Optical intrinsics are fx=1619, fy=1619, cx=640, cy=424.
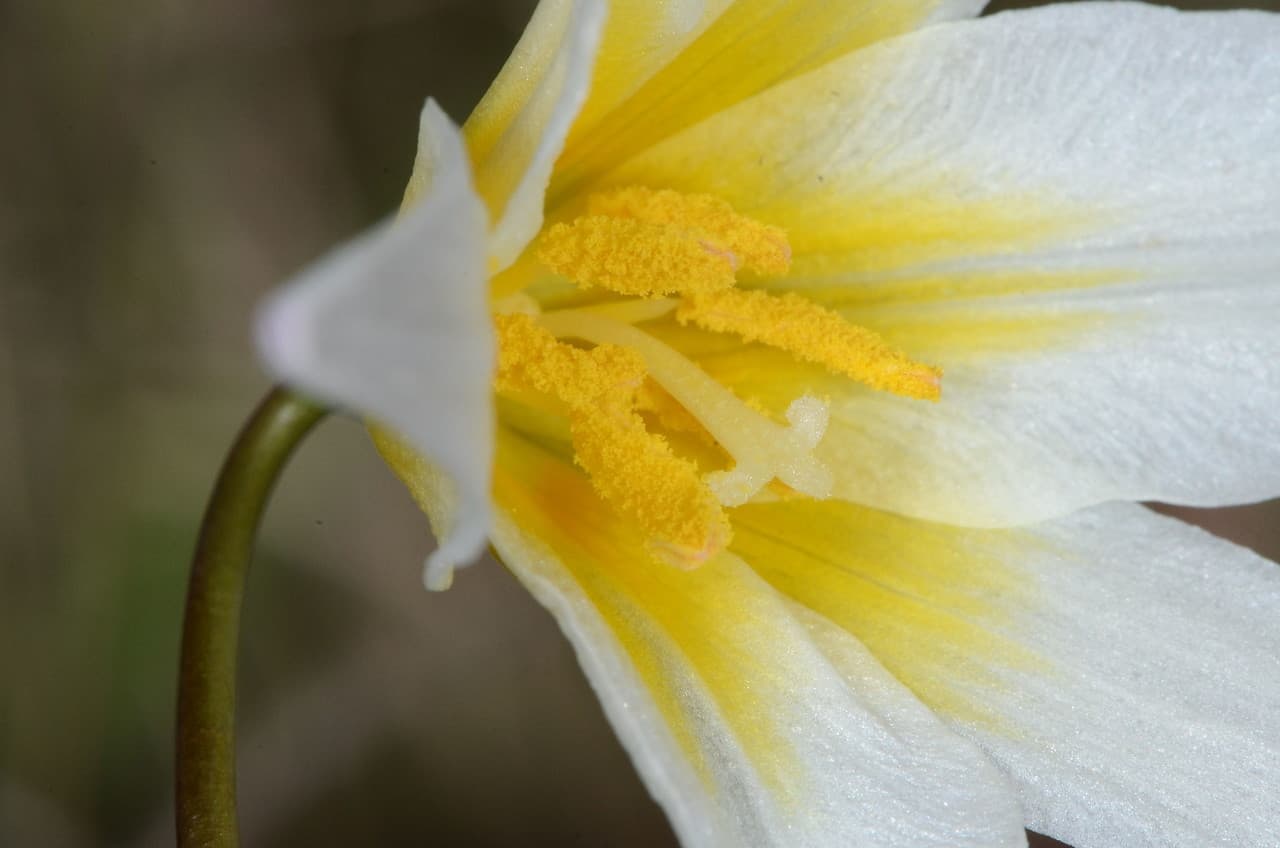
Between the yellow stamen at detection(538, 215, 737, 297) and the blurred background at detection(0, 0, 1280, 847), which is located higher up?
the yellow stamen at detection(538, 215, 737, 297)

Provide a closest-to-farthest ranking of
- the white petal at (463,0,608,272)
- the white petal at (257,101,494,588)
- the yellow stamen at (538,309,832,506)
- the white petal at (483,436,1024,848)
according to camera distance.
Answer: the white petal at (257,101,494,588) < the white petal at (463,0,608,272) < the white petal at (483,436,1024,848) < the yellow stamen at (538,309,832,506)

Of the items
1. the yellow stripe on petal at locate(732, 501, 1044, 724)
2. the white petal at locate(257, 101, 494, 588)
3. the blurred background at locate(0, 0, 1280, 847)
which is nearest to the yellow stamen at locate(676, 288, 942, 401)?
the yellow stripe on petal at locate(732, 501, 1044, 724)

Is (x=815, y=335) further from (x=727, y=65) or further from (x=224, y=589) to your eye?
(x=224, y=589)

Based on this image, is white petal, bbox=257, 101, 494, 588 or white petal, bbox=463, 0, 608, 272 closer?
white petal, bbox=257, 101, 494, 588

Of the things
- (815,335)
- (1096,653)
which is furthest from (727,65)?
(1096,653)

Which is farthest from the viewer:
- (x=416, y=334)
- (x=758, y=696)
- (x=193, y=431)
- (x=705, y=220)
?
(x=193, y=431)

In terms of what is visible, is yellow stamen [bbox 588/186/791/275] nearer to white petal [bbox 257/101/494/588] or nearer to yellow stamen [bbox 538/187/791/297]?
yellow stamen [bbox 538/187/791/297]
